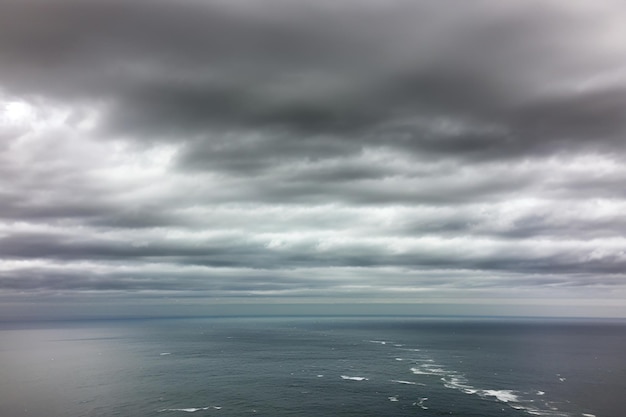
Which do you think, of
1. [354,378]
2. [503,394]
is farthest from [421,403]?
[354,378]

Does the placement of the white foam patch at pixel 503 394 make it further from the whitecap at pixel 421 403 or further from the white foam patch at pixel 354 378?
the white foam patch at pixel 354 378

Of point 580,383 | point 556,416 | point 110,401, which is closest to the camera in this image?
point 556,416

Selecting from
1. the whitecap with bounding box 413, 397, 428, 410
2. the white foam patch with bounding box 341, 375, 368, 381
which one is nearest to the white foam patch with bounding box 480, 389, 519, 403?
the whitecap with bounding box 413, 397, 428, 410

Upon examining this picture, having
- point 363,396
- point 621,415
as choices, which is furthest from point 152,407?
point 621,415

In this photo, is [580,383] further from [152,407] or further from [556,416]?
[152,407]

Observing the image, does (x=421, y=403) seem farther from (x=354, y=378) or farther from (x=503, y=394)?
(x=354, y=378)

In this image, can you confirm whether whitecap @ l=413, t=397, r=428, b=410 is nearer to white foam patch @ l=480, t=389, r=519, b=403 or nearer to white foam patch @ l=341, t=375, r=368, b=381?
white foam patch @ l=480, t=389, r=519, b=403

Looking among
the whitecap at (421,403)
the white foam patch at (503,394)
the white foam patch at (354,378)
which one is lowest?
the white foam patch at (354,378)

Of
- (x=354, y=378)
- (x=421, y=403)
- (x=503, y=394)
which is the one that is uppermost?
(x=421, y=403)

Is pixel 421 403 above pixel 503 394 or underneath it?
above

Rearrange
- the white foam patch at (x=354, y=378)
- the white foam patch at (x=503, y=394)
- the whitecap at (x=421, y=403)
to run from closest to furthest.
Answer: the whitecap at (x=421, y=403) → the white foam patch at (x=503, y=394) → the white foam patch at (x=354, y=378)

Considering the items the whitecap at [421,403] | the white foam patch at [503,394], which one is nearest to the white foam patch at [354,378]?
the whitecap at [421,403]
